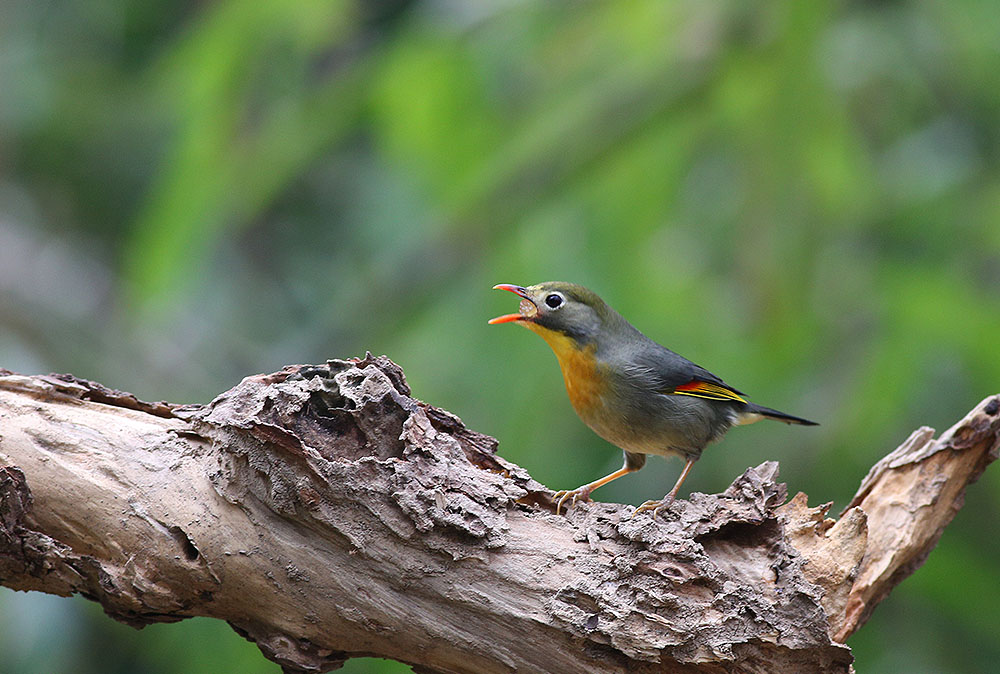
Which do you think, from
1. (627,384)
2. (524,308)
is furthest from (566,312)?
(627,384)

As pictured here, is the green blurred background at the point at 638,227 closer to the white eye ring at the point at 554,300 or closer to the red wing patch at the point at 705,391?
the red wing patch at the point at 705,391

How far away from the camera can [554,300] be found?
4.87 meters

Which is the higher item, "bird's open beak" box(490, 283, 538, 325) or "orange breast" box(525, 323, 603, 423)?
"bird's open beak" box(490, 283, 538, 325)

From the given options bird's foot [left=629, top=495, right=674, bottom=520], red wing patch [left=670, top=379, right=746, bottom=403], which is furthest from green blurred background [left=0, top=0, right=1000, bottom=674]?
bird's foot [left=629, top=495, right=674, bottom=520]

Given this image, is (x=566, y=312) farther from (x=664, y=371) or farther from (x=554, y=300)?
(x=664, y=371)

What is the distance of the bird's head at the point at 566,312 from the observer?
4867 mm

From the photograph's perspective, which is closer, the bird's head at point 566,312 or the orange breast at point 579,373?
the orange breast at point 579,373

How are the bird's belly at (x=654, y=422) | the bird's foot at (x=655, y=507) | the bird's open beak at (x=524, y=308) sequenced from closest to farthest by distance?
the bird's foot at (x=655, y=507) → the bird's belly at (x=654, y=422) → the bird's open beak at (x=524, y=308)

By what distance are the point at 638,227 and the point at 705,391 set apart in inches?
128

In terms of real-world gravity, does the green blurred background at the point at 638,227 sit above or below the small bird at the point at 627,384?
above

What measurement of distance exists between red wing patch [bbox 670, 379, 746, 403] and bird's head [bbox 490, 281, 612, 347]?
0.48m

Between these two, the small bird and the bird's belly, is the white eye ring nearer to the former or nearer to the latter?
the small bird

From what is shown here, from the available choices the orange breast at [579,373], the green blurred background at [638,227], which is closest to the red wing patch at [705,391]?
the orange breast at [579,373]

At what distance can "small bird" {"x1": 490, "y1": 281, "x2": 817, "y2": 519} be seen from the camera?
4.69 m
